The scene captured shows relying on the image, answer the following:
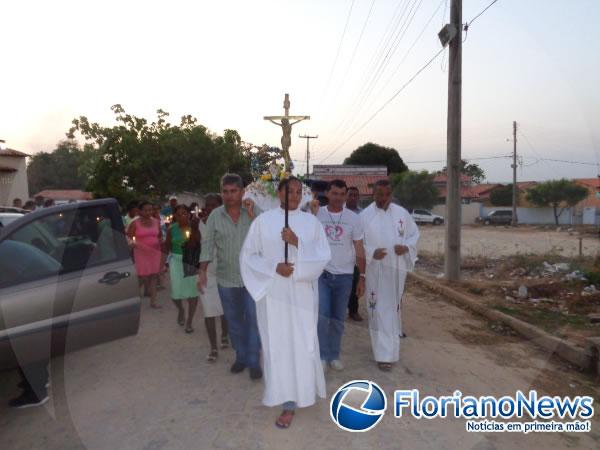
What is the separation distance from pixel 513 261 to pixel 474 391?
25.3 feet

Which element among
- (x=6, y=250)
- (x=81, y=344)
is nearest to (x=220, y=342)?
(x=81, y=344)

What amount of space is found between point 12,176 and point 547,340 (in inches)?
1302

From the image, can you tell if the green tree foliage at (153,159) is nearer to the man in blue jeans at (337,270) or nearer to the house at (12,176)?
the man in blue jeans at (337,270)

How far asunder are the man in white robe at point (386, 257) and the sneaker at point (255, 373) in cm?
116

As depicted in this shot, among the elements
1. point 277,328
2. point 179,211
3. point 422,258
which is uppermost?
A: point 179,211

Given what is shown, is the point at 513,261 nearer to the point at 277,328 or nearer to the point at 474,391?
the point at 474,391

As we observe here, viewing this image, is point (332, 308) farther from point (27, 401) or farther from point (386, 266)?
point (27, 401)

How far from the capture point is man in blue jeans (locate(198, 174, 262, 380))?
454 centimetres

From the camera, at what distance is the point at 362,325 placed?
661cm

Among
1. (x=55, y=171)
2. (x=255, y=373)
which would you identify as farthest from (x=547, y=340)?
(x=55, y=171)

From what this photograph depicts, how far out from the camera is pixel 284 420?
3.68 metres

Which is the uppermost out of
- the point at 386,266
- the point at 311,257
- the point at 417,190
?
the point at 417,190

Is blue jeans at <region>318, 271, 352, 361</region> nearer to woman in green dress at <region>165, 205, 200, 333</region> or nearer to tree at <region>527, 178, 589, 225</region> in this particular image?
woman in green dress at <region>165, 205, 200, 333</region>

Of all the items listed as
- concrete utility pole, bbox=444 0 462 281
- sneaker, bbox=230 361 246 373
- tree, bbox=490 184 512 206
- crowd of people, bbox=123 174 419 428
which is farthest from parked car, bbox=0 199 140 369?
tree, bbox=490 184 512 206
